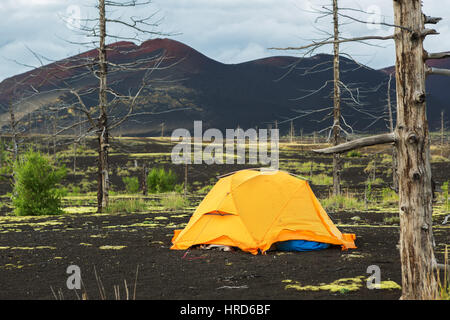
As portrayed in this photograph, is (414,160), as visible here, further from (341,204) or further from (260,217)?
(341,204)

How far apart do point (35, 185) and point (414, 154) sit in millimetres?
14392

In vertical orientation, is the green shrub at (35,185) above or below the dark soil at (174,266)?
above

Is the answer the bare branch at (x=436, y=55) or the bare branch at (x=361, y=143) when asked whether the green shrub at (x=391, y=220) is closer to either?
the bare branch at (x=361, y=143)

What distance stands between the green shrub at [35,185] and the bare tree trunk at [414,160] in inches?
542

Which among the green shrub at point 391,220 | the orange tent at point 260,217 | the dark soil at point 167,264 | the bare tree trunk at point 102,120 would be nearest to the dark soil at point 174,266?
the dark soil at point 167,264

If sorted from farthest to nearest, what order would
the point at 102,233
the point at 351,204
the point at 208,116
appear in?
1. the point at 208,116
2. the point at 351,204
3. the point at 102,233

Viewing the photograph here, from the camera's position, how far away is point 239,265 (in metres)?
8.16

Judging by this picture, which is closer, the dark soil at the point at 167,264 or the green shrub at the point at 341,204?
the dark soil at the point at 167,264

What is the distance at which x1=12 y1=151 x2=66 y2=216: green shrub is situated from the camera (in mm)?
16297

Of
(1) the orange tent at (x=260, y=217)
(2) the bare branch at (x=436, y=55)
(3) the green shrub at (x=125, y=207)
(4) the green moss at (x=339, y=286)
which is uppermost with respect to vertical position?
(2) the bare branch at (x=436, y=55)

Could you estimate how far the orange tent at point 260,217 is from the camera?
9359mm
